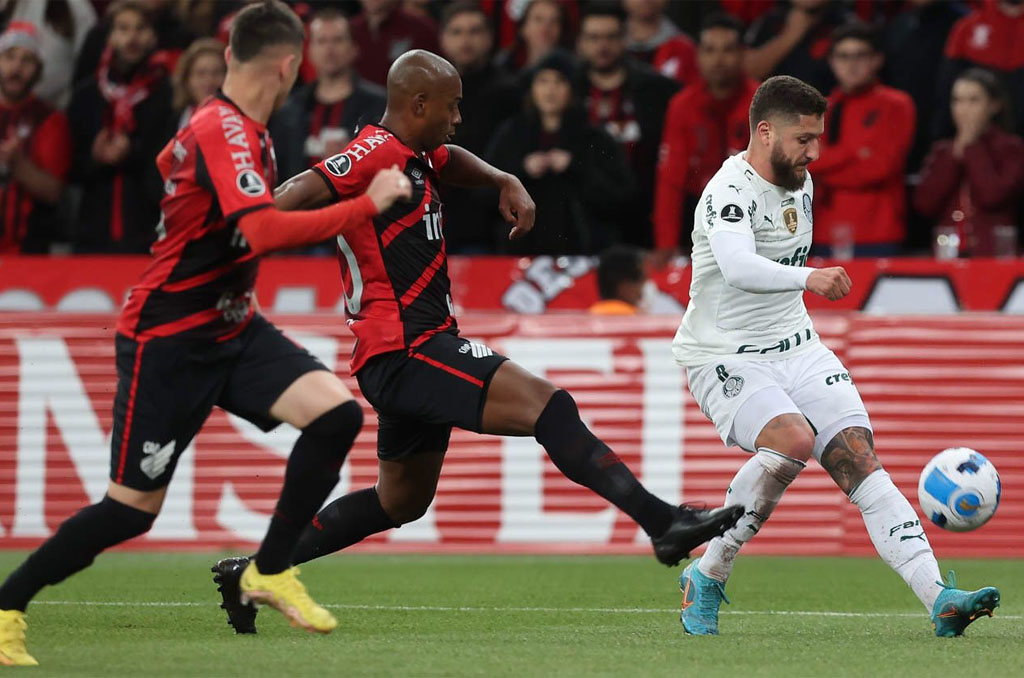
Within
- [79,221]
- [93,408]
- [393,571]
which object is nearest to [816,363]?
[393,571]

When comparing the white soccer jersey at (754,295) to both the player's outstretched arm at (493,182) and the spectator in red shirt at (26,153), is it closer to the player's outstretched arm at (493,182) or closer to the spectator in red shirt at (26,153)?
the player's outstretched arm at (493,182)

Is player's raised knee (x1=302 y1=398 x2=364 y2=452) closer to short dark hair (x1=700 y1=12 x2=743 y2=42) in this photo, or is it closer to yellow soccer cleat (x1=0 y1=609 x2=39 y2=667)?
yellow soccer cleat (x1=0 y1=609 x2=39 y2=667)

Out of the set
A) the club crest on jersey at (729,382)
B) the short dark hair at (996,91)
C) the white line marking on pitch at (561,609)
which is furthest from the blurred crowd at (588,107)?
the club crest on jersey at (729,382)

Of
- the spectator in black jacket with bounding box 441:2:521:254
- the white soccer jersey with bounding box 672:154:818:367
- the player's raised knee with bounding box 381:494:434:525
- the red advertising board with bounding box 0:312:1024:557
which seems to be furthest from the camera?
the spectator in black jacket with bounding box 441:2:521:254

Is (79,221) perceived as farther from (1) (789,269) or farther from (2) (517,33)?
(1) (789,269)

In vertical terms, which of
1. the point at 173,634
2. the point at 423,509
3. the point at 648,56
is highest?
the point at 648,56

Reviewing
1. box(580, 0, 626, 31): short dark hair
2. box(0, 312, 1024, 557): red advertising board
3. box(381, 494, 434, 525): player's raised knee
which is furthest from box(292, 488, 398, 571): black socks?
box(580, 0, 626, 31): short dark hair

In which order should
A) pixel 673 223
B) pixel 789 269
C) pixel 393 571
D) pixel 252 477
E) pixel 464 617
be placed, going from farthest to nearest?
pixel 673 223, pixel 252 477, pixel 393 571, pixel 464 617, pixel 789 269

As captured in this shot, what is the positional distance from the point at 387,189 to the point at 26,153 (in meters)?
8.06

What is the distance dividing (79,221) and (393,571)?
194 inches

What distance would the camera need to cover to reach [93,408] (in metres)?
10.8

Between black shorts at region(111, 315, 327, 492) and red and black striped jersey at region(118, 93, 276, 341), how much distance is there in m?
0.07

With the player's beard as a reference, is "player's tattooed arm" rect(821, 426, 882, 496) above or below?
below

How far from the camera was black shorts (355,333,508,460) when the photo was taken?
20.4 feet
